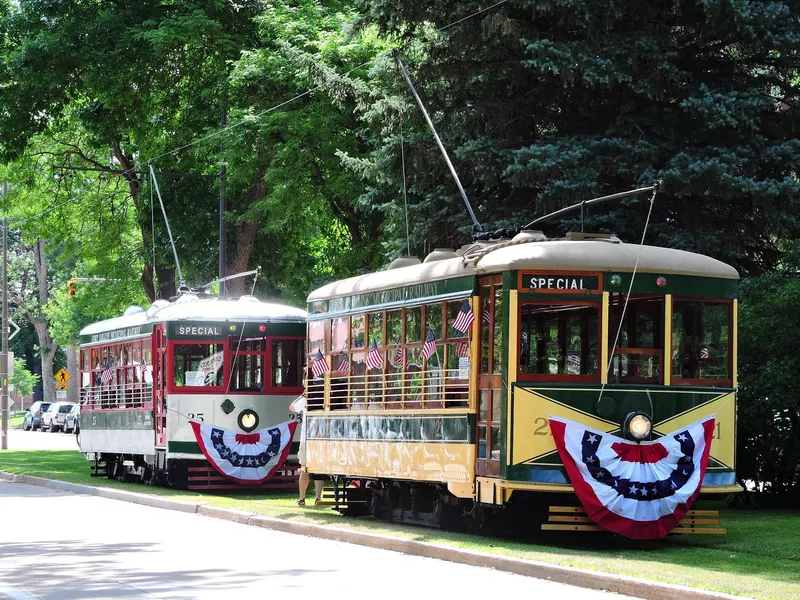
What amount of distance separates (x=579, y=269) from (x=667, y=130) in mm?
6564

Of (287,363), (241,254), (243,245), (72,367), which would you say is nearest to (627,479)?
(287,363)

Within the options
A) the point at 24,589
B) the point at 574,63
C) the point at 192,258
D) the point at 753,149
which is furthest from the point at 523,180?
the point at 192,258

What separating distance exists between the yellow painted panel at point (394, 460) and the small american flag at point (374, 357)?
3.32 ft

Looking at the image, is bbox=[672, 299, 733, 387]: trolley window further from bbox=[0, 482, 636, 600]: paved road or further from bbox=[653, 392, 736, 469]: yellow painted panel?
bbox=[0, 482, 636, 600]: paved road

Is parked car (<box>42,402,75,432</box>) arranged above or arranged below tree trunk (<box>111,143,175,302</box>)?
below

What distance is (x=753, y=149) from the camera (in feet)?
70.6

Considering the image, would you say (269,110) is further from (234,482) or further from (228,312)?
(234,482)

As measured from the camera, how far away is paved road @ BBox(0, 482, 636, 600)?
12.0 meters

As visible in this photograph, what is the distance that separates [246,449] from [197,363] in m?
1.92

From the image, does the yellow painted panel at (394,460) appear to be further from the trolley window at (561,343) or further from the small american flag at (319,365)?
the trolley window at (561,343)

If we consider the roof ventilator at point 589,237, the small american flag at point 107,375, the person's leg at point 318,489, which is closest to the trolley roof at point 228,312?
the small american flag at point 107,375

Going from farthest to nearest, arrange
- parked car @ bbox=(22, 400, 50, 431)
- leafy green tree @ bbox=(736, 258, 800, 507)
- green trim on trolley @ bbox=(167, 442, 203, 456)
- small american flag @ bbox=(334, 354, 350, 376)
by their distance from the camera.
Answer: parked car @ bbox=(22, 400, 50, 431) → green trim on trolley @ bbox=(167, 442, 203, 456) → small american flag @ bbox=(334, 354, 350, 376) → leafy green tree @ bbox=(736, 258, 800, 507)

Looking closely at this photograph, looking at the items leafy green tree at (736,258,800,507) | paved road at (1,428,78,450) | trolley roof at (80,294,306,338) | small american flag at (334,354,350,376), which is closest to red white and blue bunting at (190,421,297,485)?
trolley roof at (80,294,306,338)

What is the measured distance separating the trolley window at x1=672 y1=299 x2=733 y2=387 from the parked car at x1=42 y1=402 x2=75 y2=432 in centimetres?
6339
